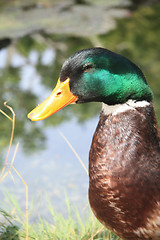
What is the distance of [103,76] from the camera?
1623 millimetres

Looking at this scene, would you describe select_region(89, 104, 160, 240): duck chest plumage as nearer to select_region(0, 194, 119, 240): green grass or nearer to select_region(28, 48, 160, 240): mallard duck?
select_region(28, 48, 160, 240): mallard duck

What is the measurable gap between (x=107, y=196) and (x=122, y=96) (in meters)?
0.37

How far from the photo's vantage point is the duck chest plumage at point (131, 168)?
5.48 feet

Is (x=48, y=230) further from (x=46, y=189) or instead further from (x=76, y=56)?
(x=76, y=56)

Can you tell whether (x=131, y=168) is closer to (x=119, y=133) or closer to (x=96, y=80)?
(x=119, y=133)

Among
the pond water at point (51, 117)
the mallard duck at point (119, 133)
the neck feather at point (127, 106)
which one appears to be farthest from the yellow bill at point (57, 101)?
the pond water at point (51, 117)

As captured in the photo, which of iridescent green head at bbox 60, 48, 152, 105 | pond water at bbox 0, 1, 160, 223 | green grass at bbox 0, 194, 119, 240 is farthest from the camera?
pond water at bbox 0, 1, 160, 223

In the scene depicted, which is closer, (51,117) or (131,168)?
(131,168)

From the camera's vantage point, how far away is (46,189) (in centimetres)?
306

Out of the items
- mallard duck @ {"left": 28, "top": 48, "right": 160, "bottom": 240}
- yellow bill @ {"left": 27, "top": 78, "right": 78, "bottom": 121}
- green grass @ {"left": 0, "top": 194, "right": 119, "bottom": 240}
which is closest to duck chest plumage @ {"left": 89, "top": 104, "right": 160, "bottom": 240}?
mallard duck @ {"left": 28, "top": 48, "right": 160, "bottom": 240}

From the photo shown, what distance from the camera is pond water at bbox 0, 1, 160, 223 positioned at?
3.06 metres

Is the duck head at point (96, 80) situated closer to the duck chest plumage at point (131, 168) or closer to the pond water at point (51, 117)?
the duck chest plumage at point (131, 168)

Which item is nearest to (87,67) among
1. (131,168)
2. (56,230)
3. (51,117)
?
(131,168)

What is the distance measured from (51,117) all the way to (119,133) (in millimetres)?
2388
